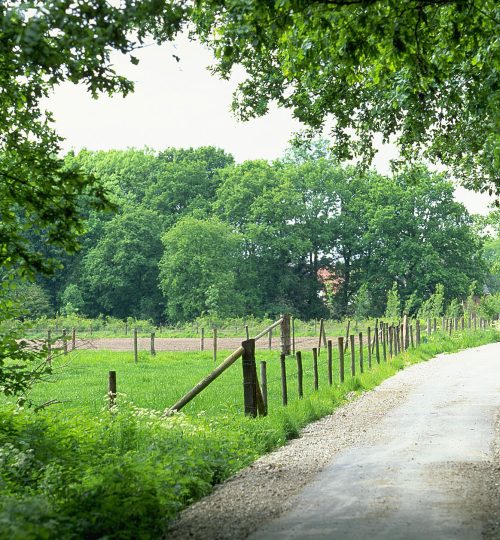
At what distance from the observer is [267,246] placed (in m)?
80.7

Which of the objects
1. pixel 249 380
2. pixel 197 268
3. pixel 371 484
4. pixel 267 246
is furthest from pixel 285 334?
pixel 267 246

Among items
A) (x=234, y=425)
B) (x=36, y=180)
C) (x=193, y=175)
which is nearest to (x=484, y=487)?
(x=234, y=425)

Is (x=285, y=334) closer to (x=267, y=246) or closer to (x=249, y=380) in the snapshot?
(x=249, y=380)

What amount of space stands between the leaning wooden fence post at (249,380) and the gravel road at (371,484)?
102 cm

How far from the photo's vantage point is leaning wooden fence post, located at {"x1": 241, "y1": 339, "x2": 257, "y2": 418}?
14164mm

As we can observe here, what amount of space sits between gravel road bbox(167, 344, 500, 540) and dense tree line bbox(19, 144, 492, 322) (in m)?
57.9

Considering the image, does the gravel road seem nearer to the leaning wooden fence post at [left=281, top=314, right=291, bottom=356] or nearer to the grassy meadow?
the grassy meadow

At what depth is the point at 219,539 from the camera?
7.26 m

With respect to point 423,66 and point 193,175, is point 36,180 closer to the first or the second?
point 423,66

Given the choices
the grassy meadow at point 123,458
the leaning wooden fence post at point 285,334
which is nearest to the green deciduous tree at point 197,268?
the leaning wooden fence post at point 285,334

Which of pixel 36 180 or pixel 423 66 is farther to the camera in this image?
pixel 423 66

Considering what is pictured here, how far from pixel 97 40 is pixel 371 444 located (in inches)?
302

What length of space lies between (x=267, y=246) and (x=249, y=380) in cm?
6666

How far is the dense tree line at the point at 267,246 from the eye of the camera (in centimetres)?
7599
